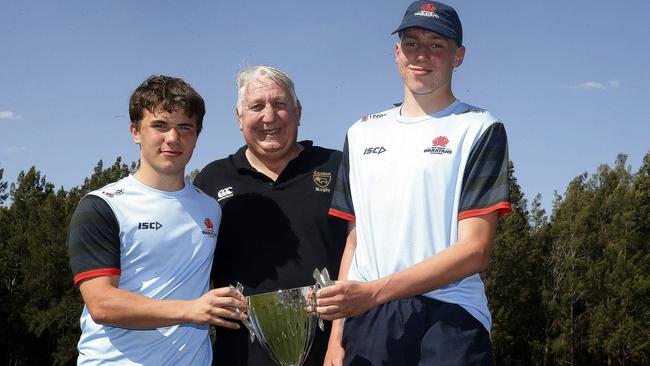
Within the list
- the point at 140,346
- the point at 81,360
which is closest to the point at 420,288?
the point at 140,346

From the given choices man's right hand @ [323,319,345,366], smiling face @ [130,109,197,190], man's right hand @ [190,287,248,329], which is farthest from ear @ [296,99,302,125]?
man's right hand @ [190,287,248,329]

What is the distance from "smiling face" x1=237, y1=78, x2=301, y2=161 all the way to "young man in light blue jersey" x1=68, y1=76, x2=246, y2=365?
0.50m

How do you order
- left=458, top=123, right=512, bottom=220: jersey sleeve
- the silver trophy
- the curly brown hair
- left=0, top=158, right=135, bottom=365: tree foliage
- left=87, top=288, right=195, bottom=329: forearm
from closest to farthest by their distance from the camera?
the silver trophy
left=458, top=123, right=512, bottom=220: jersey sleeve
left=87, top=288, right=195, bottom=329: forearm
the curly brown hair
left=0, top=158, right=135, bottom=365: tree foliage

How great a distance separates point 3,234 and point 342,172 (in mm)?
58211

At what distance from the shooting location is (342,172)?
4363 millimetres

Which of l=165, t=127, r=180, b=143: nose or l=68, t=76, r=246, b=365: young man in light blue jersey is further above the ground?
l=165, t=127, r=180, b=143: nose

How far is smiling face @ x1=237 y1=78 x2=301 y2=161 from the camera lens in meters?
5.13

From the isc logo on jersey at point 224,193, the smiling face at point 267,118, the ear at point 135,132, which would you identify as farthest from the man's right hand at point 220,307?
the smiling face at point 267,118

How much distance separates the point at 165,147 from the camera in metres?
4.45

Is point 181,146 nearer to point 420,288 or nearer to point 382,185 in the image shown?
point 382,185

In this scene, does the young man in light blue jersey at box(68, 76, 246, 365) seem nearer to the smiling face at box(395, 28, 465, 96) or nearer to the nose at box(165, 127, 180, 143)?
the nose at box(165, 127, 180, 143)

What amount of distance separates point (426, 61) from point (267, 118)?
1487 millimetres

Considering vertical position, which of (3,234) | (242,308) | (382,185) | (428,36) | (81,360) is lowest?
(81,360)

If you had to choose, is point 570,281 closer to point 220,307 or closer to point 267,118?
point 267,118
